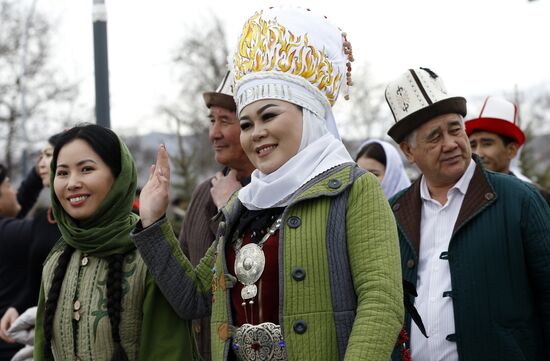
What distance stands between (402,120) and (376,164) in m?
2.04

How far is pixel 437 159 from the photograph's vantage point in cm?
364

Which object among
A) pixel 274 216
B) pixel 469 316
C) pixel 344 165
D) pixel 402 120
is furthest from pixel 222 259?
pixel 402 120

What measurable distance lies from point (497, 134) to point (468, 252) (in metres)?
1.96

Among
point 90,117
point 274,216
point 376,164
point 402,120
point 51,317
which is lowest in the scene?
point 51,317

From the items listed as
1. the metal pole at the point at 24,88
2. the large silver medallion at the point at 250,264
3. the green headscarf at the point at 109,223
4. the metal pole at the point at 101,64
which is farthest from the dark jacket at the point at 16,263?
→ the metal pole at the point at 24,88

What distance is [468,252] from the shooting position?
10.9 ft

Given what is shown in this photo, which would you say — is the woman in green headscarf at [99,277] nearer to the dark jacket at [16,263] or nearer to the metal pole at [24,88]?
the dark jacket at [16,263]

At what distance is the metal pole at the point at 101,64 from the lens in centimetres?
509

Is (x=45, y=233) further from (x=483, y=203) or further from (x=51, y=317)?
(x=483, y=203)

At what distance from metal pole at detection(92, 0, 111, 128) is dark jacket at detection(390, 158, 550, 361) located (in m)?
2.78

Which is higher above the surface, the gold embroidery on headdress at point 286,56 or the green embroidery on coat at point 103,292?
the gold embroidery on headdress at point 286,56

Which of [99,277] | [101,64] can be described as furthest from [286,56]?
[101,64]

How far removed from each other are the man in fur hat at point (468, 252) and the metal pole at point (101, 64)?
7.70 ft

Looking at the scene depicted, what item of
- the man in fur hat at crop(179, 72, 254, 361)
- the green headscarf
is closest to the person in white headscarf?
the man in fur hat at crop(179, 72, 254, 361)
